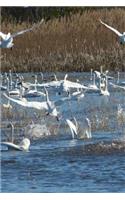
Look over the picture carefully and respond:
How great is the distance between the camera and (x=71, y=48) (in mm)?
21609

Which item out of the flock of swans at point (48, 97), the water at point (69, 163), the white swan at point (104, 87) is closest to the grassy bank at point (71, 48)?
the flock of swans at point (48, 97)

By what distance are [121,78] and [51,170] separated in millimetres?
11049

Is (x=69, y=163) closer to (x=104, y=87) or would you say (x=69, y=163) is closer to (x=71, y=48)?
(x=104, y=87)

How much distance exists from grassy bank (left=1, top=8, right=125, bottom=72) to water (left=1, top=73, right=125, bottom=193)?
8.98 metres

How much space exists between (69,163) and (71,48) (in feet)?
40.2

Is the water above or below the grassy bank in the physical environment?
below

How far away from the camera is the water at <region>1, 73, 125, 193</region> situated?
840 centimetres

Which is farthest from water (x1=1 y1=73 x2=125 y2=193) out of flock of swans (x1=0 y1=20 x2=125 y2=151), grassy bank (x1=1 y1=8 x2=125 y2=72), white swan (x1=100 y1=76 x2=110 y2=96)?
grassy bank (x1=1 y1=8 x2=125 y2=72)

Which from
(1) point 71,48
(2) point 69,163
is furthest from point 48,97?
(1) point 71,48

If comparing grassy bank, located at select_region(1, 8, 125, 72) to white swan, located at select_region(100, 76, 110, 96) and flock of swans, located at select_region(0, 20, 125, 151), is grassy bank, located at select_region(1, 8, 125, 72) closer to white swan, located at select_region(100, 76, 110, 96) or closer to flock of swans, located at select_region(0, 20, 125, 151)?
flock of swans, located at select_region(0, 20, 125, 151)

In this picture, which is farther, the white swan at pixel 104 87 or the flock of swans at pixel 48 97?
the white swan at pixel 104 87

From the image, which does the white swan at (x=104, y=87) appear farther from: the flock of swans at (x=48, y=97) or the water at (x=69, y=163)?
the water at (x=69, y=163)

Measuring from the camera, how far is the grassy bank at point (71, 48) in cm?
2139

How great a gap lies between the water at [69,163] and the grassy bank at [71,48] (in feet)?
29.5
